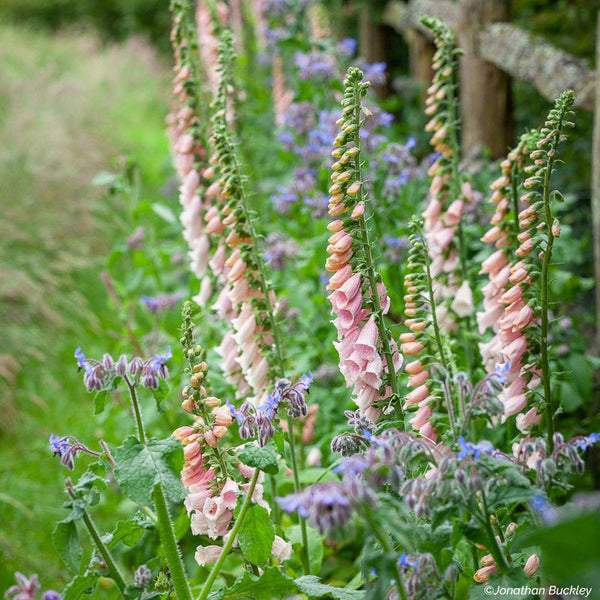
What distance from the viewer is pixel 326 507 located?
1.15m

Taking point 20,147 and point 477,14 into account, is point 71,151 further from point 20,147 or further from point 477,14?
point 477,14

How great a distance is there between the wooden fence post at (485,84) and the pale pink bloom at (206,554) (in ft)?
10.9

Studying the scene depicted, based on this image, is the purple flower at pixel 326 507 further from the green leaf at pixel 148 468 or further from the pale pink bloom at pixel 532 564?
the pale pink bloom at pixel 532 564

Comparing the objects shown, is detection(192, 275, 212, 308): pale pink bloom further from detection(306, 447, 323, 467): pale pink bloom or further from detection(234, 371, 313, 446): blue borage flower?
detection(234, 371, 313, 446): blue borage flower

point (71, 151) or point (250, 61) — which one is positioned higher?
point (250, 61)

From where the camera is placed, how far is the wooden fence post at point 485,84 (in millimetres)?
4312

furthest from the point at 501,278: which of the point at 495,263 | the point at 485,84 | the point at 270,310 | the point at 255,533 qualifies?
the point at 485,84

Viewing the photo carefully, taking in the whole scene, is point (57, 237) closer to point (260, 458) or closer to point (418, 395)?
point (418, 395)

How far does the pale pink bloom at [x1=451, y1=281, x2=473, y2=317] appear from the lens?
236cm

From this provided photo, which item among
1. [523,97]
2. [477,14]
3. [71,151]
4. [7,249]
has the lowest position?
[7,249]

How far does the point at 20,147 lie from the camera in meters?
7.25

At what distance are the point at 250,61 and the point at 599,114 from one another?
5.20m

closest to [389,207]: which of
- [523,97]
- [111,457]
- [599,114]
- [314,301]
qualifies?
[314,301]

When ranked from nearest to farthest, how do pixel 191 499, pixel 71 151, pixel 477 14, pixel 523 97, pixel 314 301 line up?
pixel 191 499, pixel 314 301, pixel 477 14, pixel 523 97, pixel 71 151
